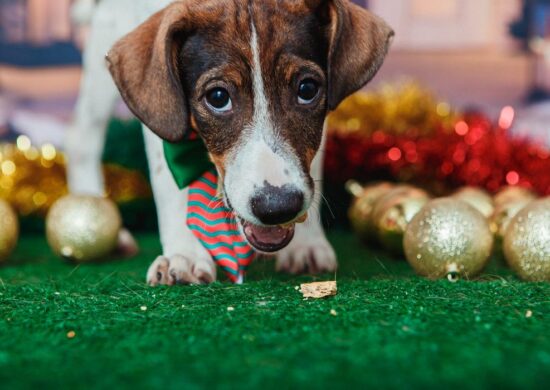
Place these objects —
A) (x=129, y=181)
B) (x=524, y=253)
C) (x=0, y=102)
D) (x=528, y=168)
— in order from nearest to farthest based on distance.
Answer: (x=524, y=253)
(x=528, y=168)
(x=129, y=181)
(x=0, y=102)

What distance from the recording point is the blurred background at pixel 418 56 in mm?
5680

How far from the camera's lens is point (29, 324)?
165cm

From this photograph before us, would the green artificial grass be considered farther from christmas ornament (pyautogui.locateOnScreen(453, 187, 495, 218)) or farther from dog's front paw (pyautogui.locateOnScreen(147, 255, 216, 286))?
christmas ornament (pyautogui.locateOnScreen(453, 187, 495, 218))

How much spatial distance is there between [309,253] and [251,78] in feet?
2.42

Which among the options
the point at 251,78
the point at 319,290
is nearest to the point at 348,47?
the point at 251,78

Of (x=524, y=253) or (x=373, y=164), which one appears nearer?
(x=524, y=253)

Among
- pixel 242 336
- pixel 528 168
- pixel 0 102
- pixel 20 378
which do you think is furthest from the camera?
pixel 0 102

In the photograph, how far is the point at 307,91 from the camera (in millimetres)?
2127

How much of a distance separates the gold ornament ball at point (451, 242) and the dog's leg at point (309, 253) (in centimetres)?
37

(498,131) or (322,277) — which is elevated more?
(498,131)

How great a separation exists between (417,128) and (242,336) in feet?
9.20

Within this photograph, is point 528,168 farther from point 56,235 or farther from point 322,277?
point 56,235

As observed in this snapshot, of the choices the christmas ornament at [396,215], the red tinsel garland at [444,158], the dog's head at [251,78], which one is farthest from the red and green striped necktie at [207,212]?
the red tinsel garland at [444,158]

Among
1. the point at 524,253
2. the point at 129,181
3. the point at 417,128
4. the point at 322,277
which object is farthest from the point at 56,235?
the point at 417,128
